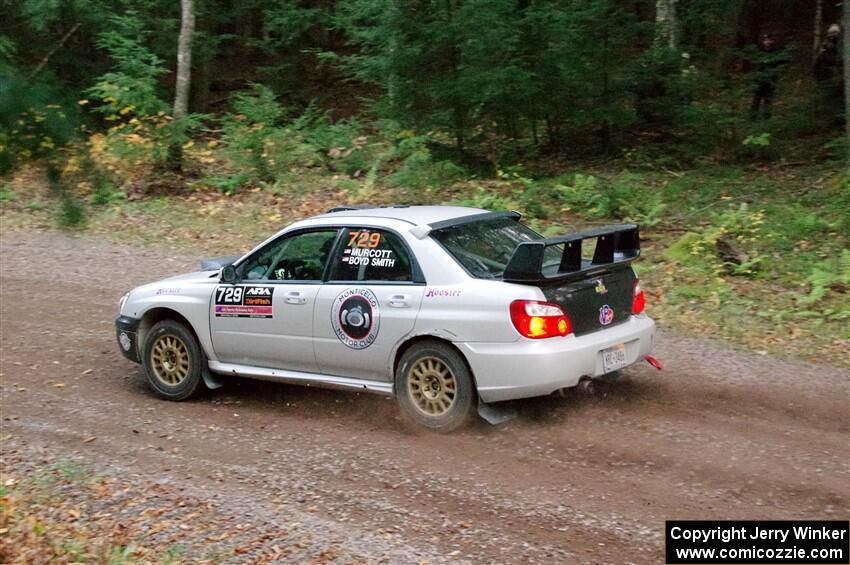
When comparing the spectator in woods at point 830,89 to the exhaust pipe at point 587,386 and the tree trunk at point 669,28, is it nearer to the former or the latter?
the tree trunk at point 669,28

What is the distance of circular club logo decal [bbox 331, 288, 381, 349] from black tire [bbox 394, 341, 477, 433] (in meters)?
0.36

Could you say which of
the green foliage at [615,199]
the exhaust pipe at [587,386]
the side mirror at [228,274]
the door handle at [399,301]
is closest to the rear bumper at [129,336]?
the side mirror at [228,274]

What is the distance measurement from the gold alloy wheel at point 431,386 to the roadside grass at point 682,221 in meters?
4.00

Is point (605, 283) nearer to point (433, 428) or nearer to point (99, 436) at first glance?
point (433, 428)

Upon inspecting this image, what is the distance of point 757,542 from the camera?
540 centimetres

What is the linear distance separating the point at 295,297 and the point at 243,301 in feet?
1.92

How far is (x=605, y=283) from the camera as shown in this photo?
293 inches

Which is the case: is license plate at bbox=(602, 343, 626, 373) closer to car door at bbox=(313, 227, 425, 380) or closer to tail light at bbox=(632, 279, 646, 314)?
tail light at bbox=(632, 279, 646, 314)

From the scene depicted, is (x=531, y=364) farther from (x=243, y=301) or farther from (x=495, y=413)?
(x=243, y=301)

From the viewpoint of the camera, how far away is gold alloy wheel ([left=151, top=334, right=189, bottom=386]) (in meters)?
8.52

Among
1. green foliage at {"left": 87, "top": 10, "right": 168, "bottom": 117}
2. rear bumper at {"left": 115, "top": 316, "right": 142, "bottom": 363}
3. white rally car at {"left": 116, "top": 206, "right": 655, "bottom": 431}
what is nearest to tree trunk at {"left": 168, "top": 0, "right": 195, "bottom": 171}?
green foliage at {"left": 87, "top": 10, "right": 168, "bottom": 117}

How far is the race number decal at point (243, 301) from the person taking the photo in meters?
8.04

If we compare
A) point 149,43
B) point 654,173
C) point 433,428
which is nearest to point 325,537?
point 433,428

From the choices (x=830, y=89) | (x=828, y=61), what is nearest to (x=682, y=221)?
(x=830, y=89)
